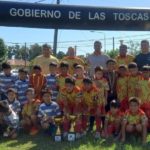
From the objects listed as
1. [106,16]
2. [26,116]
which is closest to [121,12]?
[106,16]

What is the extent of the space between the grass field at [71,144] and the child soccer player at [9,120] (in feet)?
0.89

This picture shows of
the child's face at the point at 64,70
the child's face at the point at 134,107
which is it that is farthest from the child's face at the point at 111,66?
the child's face at the point at 134,107

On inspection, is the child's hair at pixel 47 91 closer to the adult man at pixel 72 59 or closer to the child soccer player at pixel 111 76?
the adult man at pixel 72 59

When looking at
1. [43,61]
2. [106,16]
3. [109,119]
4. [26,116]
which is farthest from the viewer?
[43,61]

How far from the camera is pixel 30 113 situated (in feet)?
35.0

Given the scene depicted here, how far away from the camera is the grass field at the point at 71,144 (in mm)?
9094

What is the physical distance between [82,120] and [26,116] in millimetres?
1481

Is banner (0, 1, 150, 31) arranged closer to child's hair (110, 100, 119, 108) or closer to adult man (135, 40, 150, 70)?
adult man (135, 40, 150, 70)

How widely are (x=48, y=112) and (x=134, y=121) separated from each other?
213cm

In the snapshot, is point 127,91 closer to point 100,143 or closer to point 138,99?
point 138,99

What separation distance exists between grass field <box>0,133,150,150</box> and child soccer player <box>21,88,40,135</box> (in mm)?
576

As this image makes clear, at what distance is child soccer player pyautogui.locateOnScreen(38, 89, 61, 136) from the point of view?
10133 mm

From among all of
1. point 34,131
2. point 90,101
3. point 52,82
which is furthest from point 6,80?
point 90,101

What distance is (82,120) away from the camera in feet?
33.4
